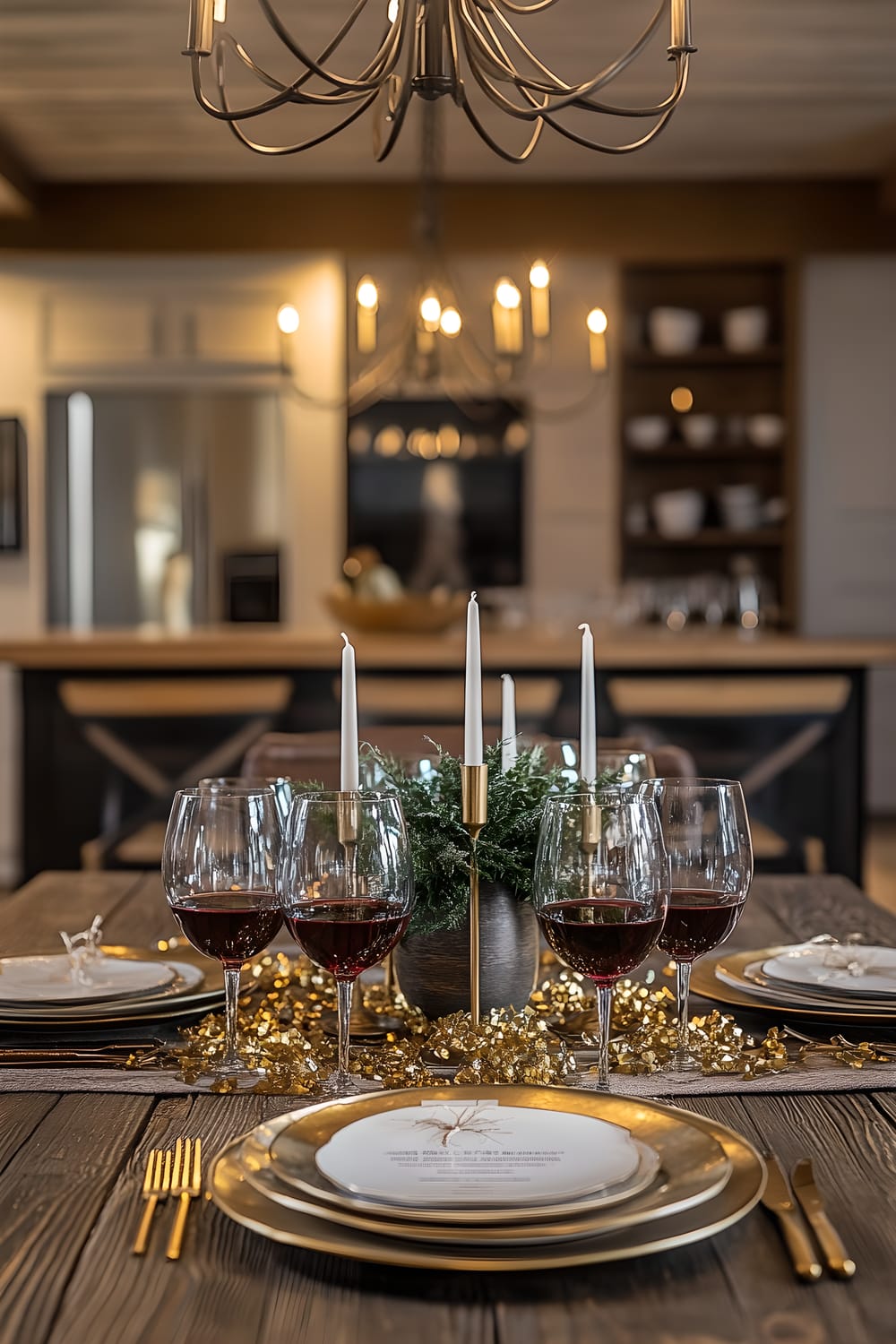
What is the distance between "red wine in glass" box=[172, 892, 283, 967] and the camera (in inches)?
38.1

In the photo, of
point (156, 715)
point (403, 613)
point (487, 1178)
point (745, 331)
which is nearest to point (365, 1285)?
point (487, 1178)

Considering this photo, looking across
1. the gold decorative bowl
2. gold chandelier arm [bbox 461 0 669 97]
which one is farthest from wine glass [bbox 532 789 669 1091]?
the gold decorative bowl

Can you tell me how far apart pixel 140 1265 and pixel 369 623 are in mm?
3350

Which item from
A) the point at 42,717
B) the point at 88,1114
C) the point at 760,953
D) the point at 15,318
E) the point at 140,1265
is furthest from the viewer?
the point at 15,318

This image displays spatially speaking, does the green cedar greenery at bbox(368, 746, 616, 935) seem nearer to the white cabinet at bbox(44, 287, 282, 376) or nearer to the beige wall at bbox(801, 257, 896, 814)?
the white cabinet at bbox(44, 287, 282, 376)

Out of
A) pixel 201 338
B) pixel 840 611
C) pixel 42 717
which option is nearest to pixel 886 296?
pixel 840 611

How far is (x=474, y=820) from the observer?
0.98 metres

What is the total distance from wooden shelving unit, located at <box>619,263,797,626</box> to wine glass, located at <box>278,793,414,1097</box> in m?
5.00

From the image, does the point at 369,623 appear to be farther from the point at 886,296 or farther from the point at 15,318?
the point at 886,296

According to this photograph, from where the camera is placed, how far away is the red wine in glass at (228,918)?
3.17 ft

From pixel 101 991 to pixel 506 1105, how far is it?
1.40 feet

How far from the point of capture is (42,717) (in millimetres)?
3775

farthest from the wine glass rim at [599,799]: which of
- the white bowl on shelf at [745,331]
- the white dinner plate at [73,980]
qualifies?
the white bowl on shelf at [745,331]

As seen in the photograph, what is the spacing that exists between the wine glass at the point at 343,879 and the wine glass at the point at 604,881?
4.0 inches
